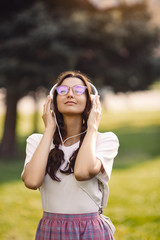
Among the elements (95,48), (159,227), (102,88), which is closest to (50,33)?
(95,48)

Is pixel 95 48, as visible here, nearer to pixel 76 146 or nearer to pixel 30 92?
pixel 30 92

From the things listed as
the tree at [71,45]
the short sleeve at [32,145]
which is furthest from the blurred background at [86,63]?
the short sleeve at [32,145]

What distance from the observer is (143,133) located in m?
19.3

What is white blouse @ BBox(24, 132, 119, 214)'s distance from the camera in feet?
7.82

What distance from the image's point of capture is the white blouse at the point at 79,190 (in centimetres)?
238

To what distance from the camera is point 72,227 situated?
7.70 feet

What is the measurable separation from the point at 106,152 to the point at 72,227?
53cm

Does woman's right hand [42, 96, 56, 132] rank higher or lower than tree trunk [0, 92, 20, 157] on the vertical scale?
higher

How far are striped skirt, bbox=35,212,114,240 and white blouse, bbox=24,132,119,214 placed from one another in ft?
0.12

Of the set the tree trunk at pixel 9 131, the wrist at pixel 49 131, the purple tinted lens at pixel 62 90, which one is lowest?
the tree trunk at pixel 9 131

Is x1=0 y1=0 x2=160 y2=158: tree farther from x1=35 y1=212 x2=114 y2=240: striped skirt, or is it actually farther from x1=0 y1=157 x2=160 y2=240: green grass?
x1=35 y1=212 x2=114 y2=240: striped skirt

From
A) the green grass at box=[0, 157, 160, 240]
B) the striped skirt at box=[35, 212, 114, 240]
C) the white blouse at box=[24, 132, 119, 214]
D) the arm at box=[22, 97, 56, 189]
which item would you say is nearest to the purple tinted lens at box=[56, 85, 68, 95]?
the arm at box=[22, 97, 56, 189]

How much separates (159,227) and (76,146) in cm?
364

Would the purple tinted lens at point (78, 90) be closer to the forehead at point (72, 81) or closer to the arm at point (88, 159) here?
the forehead at point (72, 81)
